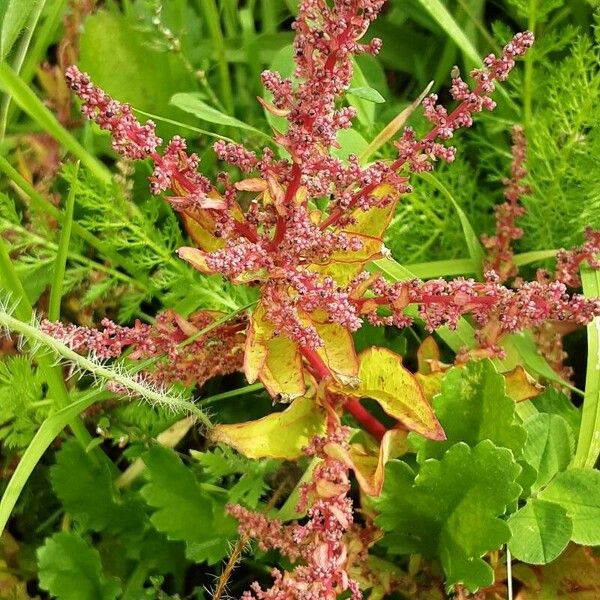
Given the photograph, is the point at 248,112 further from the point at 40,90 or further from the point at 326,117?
the point at 326,117


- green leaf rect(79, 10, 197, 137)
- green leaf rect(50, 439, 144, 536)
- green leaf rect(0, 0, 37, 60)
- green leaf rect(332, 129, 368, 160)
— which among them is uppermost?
green leaf rect(0, 0, 37, 60)

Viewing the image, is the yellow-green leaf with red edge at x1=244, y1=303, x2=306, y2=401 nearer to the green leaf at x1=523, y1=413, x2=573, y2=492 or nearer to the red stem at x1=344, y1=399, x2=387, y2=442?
the red stem at x1=344, y1=399, x2=387, y2=442

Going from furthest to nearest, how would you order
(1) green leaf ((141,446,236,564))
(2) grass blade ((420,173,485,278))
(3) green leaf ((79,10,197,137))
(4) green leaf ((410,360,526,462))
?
(3) green leaf ((79,10,197,137)) → (2) grass blade ((420,173,485,278)) → (1) green leaf ((141,446,236,564)) → (4) green leaf ((410,360,526,462))

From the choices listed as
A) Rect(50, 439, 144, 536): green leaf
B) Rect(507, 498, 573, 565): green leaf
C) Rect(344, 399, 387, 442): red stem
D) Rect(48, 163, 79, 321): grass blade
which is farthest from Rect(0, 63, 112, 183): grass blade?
Rect(507, 498, 573, 565): green leaf

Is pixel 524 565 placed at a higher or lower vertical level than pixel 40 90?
lower

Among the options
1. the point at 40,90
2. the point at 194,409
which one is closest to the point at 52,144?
the point at 40,90
